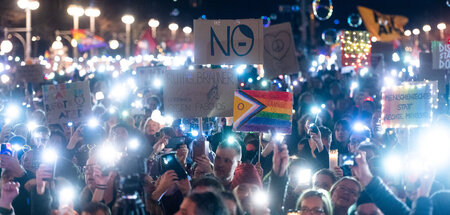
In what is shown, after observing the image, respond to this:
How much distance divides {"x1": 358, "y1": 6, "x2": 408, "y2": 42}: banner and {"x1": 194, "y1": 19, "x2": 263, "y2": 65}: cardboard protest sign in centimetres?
1533

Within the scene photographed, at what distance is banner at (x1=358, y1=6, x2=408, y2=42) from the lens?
2495 cm

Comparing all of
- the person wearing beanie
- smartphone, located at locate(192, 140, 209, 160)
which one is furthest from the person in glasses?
smartphone, located at locate(192, 140, 209, 160)

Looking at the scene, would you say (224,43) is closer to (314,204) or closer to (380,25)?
(314,204)

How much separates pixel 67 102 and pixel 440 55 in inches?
247

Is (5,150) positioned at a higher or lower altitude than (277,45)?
lower

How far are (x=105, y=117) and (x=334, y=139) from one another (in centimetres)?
422

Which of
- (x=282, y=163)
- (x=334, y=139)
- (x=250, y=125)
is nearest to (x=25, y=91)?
(x=334, y=139)

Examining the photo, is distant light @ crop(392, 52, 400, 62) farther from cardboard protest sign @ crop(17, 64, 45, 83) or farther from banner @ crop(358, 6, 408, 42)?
cardboard protest sign @ crop(17, 64, 45, 83)

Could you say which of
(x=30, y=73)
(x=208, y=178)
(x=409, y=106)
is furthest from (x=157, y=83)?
(x=208, y=178)

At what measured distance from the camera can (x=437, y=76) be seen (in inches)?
462

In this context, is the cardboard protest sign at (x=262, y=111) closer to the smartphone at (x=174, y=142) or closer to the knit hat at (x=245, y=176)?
the smartphone at (x=174, y=142)

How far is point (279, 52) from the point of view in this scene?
11.5 meters

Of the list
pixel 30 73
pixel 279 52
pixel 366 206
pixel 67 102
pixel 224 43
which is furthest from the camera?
pixel 30 73

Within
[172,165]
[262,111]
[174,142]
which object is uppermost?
[262,111]
